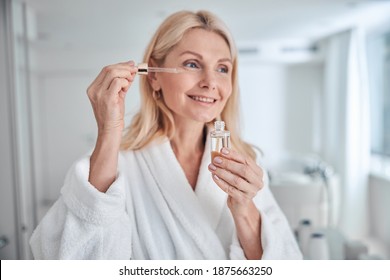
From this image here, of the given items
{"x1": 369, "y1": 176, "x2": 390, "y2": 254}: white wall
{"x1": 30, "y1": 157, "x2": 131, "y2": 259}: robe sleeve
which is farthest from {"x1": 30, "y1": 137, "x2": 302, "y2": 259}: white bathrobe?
{"x1": 369, "y1": 176, "x2": 390, "y2": 254}: white wall

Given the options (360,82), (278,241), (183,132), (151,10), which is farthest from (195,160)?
(360,82)

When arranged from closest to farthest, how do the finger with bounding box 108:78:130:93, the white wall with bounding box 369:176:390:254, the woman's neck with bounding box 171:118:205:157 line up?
1. the finger with bounding box 108:78:130:93
2. the woman's neck with bounding box 171:118:205:157
3. the white wall with bounding box 369:176:390:254

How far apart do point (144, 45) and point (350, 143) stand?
1.63 ft

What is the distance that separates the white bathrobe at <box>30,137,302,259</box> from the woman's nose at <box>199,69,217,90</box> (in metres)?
0.13

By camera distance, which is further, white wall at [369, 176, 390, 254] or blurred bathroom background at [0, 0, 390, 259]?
white wall at [369, 176, 390, 254]

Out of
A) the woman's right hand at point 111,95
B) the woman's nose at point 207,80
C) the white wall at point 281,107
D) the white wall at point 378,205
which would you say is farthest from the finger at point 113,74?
the white wall at point 378,205

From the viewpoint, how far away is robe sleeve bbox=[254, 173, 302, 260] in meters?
0.56

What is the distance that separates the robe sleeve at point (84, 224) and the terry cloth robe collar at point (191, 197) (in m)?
0.09

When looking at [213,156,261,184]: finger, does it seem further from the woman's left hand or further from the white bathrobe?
the white bathrobe

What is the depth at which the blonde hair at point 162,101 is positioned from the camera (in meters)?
0.56

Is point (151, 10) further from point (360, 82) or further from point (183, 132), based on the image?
point (360, 82)

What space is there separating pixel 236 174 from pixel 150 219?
17cm

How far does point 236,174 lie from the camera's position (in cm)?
50

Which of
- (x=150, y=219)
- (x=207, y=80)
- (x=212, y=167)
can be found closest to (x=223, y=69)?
(x=207, y=80)
